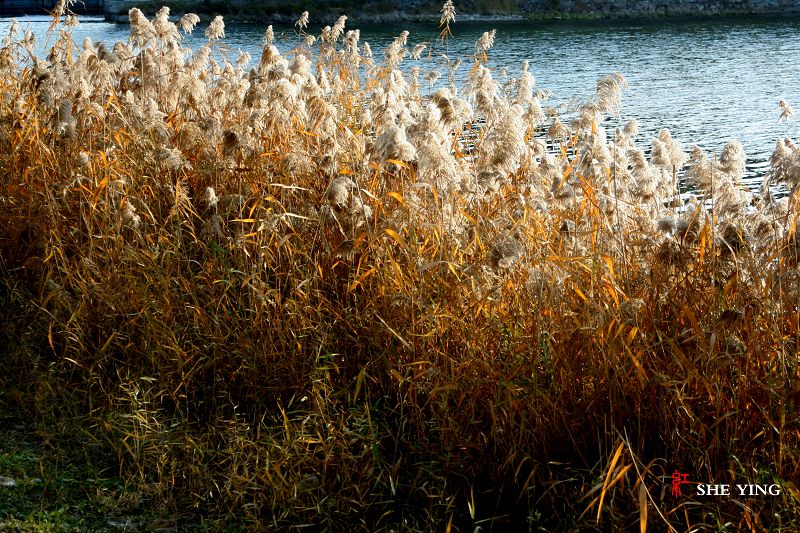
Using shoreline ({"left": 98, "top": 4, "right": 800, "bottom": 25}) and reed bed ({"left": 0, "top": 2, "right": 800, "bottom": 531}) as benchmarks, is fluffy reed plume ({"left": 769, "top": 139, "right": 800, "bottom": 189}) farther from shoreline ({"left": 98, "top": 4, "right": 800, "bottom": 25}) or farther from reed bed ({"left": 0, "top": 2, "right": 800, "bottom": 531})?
shoreline ({"left": 98, "top": 4, "right": 800, "bottom": 25})

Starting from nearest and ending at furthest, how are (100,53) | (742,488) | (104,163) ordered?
(742,488) < (104,163) < (100,53)

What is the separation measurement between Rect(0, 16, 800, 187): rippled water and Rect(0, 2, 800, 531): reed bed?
172 cm

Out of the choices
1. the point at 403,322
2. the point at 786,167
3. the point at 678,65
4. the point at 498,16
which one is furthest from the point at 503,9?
the point at 786,167

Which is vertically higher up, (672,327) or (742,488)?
(672,327)

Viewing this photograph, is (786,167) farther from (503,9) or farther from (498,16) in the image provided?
(503,9)

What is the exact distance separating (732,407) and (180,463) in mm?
1634

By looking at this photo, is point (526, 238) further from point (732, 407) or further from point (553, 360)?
point (732, 407)

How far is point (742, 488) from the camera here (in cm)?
228

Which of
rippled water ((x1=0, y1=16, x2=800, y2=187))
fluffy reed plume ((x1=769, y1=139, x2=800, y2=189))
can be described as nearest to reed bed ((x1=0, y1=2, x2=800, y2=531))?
fluffy reed plume ((x1=769, y1=139, x2=800, y2=189))

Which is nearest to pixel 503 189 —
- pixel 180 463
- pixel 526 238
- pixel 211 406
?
pixel 526 238

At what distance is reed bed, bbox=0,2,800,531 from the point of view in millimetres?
2439

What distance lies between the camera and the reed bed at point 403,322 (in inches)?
96.0

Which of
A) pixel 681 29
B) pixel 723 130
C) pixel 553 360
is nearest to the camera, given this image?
pixel 553 360

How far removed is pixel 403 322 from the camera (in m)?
2.99
